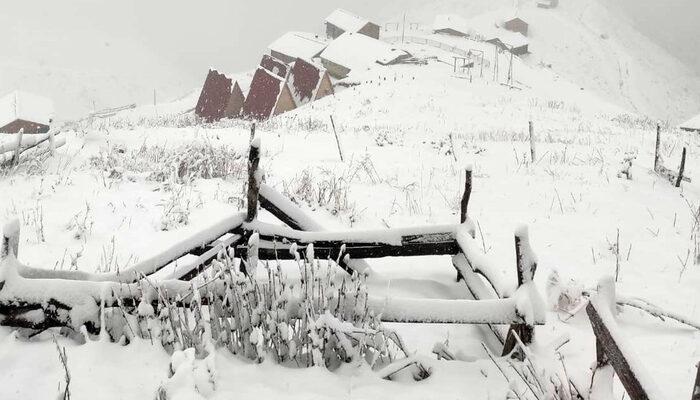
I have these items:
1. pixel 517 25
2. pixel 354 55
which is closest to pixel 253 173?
pixel 354 55

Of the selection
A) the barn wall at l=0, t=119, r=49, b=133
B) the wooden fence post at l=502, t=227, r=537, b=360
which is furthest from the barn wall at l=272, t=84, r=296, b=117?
the wooden fence post at l=502, t=227, r=537, b=360

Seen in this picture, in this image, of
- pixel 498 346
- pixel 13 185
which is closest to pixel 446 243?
pixel 498 346

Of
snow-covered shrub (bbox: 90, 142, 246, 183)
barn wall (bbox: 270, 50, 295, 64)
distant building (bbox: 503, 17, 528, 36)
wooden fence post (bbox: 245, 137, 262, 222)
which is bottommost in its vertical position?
snow-covered shrub (bbox: 90, 142, 246, 183)

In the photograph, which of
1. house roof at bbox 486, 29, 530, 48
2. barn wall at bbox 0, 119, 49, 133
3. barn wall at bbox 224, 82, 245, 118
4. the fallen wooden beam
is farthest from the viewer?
house roof at bbox 486, 29, 530, 48

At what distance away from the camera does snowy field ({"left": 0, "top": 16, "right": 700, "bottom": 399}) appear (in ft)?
8.41

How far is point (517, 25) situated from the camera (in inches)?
2761

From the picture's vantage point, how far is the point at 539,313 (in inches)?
108

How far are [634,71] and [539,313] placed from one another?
3030 inches

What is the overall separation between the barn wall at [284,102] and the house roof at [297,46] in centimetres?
1913

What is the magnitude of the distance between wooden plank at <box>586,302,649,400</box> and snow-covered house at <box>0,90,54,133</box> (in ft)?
116

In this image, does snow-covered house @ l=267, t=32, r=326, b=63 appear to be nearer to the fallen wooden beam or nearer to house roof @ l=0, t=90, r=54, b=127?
house roof @ l=0, t=90, r=54, b=127

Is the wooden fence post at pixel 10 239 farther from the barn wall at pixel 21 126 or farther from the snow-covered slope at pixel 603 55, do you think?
the snow-covered slope at pixel 603 55

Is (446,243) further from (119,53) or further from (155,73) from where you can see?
(119,53)

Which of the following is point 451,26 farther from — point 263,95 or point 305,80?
point 263,95
